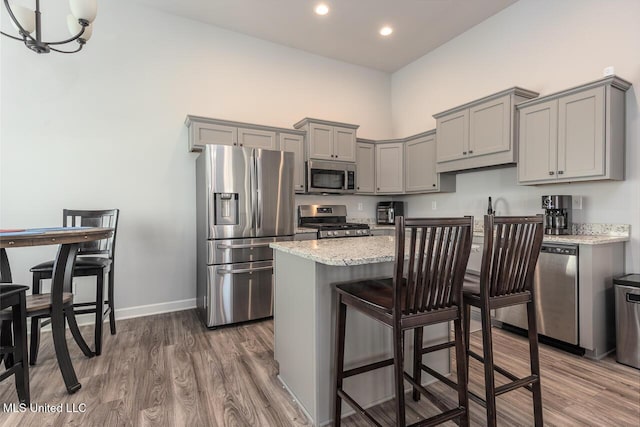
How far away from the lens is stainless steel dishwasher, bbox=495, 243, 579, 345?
2457mm

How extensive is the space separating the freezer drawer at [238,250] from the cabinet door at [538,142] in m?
2.59

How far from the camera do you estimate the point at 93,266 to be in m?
2.50

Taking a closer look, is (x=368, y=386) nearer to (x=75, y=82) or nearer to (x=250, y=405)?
(x=250, y=405)

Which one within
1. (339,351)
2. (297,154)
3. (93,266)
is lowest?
(339,351)

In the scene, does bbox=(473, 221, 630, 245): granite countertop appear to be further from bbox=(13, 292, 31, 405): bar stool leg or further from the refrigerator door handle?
bbox=(13, 292, 31, 405): bar stool leg

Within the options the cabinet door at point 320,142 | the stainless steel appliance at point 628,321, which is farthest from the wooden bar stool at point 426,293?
the cabinet door at point 320,142

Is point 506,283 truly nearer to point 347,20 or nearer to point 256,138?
point 256,138

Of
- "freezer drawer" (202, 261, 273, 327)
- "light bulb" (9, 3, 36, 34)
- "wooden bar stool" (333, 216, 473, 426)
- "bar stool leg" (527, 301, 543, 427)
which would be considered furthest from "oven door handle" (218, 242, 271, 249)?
"bar stool leg" (527, 301, 543, 427)

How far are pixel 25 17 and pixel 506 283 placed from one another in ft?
10.6

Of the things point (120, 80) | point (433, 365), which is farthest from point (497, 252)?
point (120, 80)

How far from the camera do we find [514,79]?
347cm

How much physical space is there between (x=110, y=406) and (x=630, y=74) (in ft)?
14.8

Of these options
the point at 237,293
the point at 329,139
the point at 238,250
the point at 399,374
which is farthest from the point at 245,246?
the point at 399,374

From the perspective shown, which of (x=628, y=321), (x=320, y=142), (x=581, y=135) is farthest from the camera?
(x=320, y=142)
